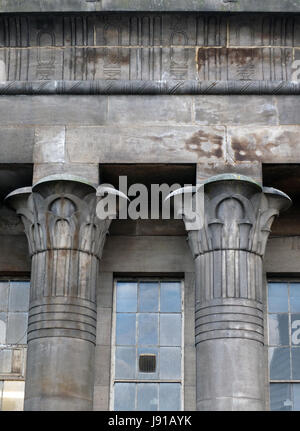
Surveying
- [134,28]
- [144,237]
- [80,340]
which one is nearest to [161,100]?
[134,28]

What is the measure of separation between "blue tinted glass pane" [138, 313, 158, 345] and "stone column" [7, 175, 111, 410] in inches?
94.5

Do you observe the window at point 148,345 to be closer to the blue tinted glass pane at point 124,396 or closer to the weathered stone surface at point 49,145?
the blue tinted glass pane at point 124,396

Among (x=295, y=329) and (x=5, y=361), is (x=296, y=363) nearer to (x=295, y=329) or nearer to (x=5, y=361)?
(x=295, y=329)

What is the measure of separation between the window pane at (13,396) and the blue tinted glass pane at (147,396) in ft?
8.50

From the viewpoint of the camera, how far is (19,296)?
24672 millimetres

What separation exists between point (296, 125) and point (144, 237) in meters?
4.35

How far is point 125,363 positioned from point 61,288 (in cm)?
305

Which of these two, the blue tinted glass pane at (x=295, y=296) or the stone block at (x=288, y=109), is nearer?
the stone block at (x=288, y=109)

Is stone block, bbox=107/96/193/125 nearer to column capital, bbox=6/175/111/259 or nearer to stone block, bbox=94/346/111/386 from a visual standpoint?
column capital, bbox=6/175/111/259

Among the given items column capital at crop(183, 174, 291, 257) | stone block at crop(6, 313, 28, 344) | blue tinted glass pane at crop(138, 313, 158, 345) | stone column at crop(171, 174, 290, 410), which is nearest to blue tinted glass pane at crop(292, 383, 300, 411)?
stone column at crop(171, 174, 290, 410)

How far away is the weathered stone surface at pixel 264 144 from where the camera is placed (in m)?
22.9

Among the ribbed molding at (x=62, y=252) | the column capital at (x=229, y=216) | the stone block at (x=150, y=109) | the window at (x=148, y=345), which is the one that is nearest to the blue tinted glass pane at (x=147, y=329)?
the window at (x=148, y=345)

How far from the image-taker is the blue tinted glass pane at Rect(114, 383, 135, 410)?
23547mm

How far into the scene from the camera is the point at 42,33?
2389cm
